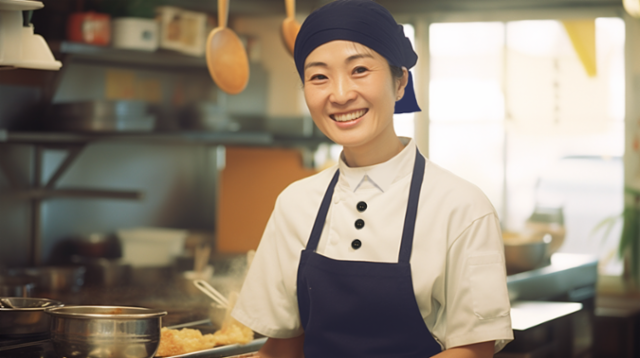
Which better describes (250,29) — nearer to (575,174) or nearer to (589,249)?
(575,174)

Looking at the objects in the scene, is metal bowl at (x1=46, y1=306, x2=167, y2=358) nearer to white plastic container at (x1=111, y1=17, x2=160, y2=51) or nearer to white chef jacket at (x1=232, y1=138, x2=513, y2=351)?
white chef jacket at (x1=232, y1=138, x2=513, y2=351)

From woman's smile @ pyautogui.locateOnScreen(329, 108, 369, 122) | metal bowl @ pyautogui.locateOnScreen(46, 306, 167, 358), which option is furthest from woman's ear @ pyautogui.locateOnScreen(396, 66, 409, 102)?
metal bowl @ pyautogui.locateOnScreen(46, 306, 167, 358)

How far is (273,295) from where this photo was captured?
1.31 metres

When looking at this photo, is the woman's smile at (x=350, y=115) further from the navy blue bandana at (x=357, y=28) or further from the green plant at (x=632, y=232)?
the green plant at (x=632, y=232)

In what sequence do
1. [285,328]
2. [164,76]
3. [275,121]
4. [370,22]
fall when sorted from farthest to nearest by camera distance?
[275,121] → [164,76] → [285,328] → [370,22]

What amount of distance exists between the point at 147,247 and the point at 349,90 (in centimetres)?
240

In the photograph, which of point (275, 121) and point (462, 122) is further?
point (462, 122)

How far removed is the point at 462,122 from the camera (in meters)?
5.03

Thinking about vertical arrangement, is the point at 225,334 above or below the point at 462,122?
below

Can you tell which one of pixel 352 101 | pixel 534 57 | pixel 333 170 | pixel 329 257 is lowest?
pixel 329 257

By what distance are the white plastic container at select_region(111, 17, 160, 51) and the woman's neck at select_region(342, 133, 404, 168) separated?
1.95 meters

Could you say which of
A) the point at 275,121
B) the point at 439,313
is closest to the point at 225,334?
the point at 439,313

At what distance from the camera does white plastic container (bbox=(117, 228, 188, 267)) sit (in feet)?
11.0

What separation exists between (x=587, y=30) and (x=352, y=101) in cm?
404
